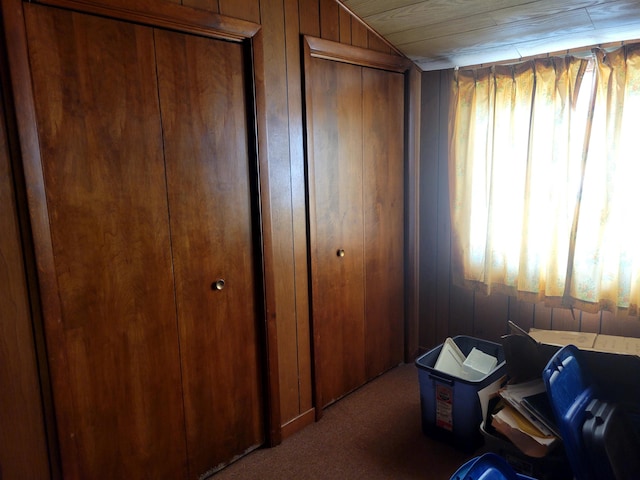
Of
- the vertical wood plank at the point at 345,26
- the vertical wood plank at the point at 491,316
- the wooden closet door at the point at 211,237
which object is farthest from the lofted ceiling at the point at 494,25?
the vertical wood plank at the point at 491,316

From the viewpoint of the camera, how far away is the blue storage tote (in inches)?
85.1

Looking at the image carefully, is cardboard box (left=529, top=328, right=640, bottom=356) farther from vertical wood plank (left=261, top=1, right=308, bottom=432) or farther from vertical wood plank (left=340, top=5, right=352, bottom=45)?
vertical wood plank (left=340, top=5, right=352, bottom=45)

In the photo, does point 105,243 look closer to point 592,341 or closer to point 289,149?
point 289,149

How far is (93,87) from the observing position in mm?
1578

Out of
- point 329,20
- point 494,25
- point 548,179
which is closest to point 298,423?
point 548,179

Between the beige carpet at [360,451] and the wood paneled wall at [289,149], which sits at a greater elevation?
the wood paneled wall at [289,149]

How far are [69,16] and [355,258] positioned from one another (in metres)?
1.69

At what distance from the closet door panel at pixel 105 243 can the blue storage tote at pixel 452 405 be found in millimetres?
1191

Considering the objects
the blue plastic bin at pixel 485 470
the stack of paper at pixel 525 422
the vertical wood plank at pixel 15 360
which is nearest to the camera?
the blue plastic bin at pixel 485 470

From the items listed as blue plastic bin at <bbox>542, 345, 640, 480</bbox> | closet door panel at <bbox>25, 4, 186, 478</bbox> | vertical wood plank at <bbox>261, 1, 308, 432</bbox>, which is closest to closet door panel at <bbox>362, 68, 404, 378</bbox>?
vertical wood plank at <bbox>261, 1, 308, 432</bbox>

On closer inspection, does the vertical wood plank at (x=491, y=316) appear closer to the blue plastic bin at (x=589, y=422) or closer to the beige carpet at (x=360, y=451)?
the beige carpet at (x=360, y=451)

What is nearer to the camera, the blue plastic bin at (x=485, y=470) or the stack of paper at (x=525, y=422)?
the blue plastic bin at (x=485, y=470)

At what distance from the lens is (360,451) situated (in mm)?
2238

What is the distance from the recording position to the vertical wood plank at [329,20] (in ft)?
7.32
